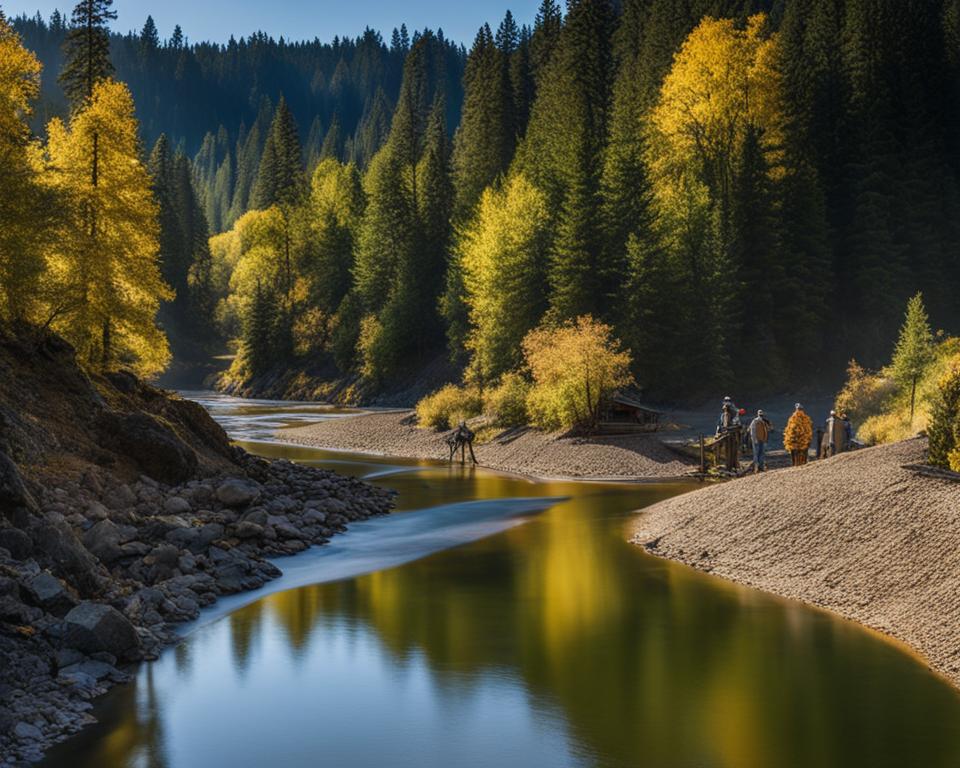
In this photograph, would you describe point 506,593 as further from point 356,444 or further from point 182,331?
point 182,331

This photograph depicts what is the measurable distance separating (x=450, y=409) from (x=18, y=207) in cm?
3122

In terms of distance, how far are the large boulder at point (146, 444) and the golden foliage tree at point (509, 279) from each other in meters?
30.5

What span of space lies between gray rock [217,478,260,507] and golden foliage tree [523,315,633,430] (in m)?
21.4

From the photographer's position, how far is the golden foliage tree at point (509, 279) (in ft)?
196

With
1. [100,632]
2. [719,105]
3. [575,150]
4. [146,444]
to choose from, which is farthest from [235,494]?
[719,105]

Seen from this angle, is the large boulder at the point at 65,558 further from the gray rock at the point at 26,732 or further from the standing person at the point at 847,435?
the standing person at the point at 847,435

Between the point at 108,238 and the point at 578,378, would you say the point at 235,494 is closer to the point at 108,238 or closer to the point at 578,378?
the point at 108,238

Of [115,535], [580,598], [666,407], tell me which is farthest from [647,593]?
[666,407]

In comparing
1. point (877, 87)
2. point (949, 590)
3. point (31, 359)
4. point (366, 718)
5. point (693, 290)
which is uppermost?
point (877, 87)

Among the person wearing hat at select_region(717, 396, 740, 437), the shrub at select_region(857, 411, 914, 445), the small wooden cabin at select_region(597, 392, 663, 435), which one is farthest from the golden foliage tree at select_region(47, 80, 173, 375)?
the shrub at select_region(857, 411, 914, 445)

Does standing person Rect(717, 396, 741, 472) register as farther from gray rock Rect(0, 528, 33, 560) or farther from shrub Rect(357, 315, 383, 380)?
shrub Rect(357, 315, 383, 380)

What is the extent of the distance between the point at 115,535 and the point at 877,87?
64141 millimetres

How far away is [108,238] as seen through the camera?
35188mm

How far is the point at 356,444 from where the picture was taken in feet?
185
